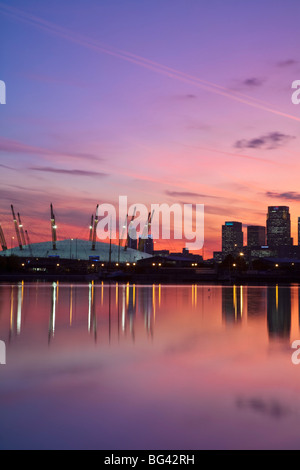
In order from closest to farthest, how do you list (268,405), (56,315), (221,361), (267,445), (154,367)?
(267,445) < (268,405) < (154,367) < (221,361) < (56,315)

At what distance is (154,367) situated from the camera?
64.3 ft

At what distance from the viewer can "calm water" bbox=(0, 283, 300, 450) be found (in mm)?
11258

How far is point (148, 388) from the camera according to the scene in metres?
16.1

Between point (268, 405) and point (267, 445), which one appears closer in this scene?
point (267, 445)

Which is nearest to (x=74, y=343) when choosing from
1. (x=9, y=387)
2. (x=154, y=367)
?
(x=154, y=367)

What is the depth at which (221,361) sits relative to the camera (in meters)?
21.1

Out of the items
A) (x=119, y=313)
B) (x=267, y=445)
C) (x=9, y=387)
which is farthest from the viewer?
(x=119, y=313)

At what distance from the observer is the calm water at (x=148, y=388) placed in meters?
11.3

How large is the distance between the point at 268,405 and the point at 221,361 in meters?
7.07

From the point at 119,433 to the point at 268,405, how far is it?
484 cm
